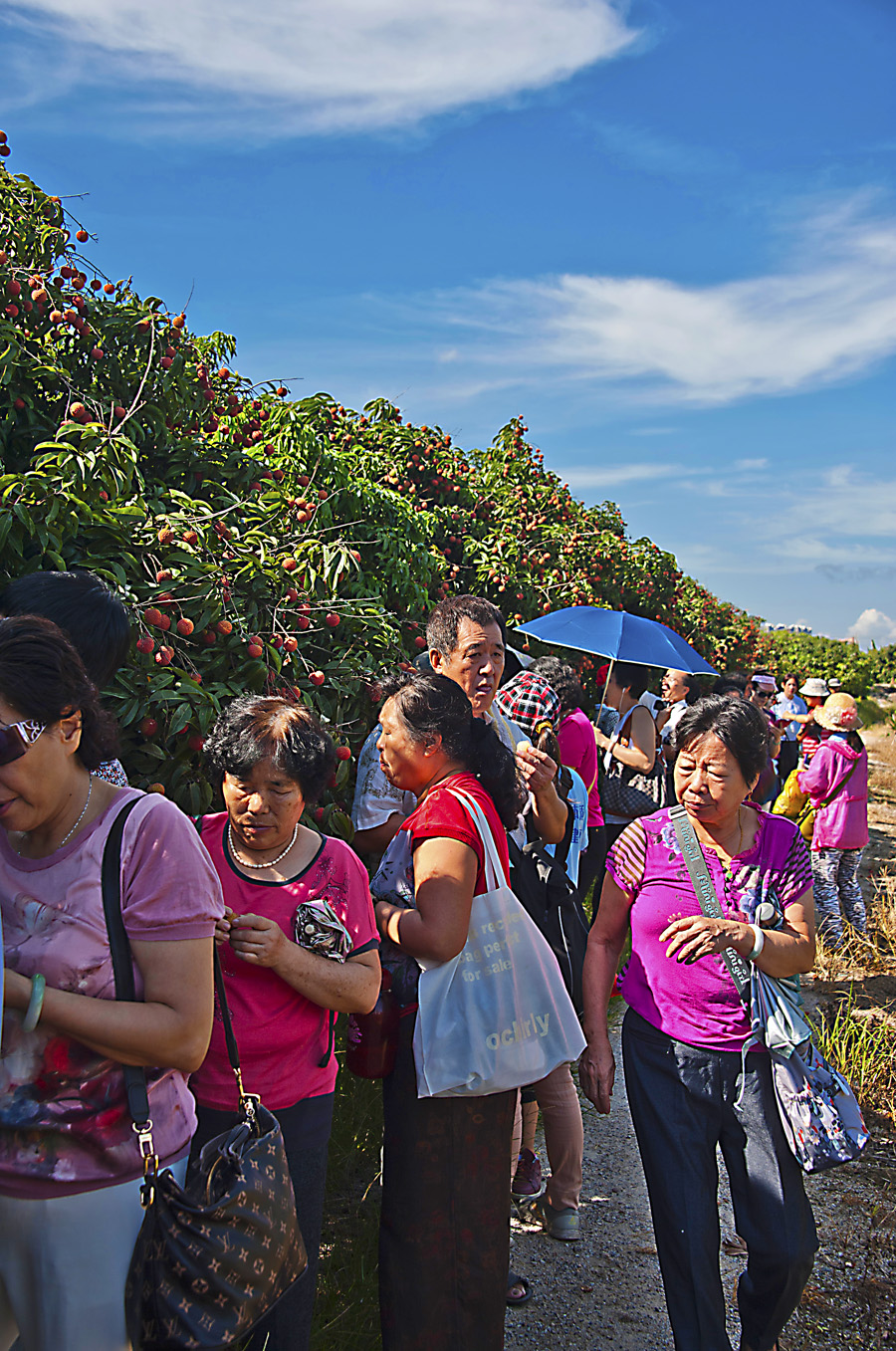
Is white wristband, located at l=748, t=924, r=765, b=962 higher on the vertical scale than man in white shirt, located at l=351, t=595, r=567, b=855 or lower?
lower

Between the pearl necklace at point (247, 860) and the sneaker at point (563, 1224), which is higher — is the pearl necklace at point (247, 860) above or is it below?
above

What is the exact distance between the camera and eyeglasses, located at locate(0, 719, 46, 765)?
5.08 feet

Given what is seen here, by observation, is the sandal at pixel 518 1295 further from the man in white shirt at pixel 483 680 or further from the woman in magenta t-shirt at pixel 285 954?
the man in white shirt at pixel 483 680

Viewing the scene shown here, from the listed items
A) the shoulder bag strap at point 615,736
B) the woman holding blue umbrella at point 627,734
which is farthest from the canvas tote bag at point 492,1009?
the shoulder bag strap at point 615,736

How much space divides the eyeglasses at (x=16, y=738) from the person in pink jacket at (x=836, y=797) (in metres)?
6.49

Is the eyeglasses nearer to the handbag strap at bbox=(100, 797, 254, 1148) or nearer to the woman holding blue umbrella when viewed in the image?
the handbag strap at bbox=(100, 797, 254, 1148)

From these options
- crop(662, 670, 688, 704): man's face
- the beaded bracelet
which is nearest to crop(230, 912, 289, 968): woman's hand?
the beaded bracelet

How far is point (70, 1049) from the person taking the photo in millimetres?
1596

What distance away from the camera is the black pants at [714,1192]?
95.8 inches

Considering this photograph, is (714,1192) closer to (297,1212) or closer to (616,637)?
(297,1212)

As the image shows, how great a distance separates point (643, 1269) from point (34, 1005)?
2740mm

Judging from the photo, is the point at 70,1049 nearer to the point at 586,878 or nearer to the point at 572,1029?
the point at 572,1029

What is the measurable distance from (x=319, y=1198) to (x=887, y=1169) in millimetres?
2914

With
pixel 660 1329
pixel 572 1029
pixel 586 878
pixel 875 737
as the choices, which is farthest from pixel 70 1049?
pixel 875 737
